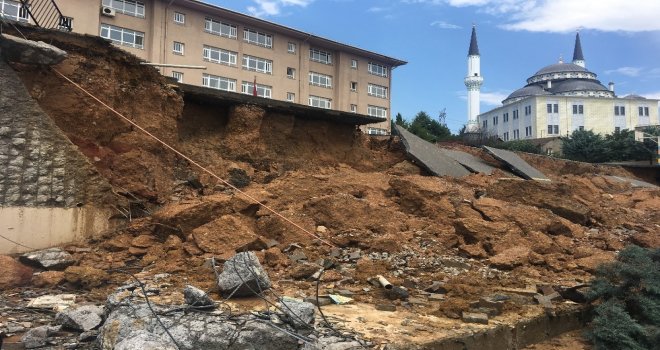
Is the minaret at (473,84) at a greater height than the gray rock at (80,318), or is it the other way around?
the minaret at (473,84)

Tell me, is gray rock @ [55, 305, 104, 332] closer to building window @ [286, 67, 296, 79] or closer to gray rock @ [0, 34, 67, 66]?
gray rock @ [0, 34, 67, 66]

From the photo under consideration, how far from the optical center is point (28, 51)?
23.5ft

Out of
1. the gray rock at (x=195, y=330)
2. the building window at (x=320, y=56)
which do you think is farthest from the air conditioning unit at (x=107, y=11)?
the gray rock at (x=195, y=330)

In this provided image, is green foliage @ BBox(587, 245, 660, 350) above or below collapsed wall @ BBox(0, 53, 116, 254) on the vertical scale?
below

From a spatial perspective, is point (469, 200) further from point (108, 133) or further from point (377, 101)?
point (377, 101)

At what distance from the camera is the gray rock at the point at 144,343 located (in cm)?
386

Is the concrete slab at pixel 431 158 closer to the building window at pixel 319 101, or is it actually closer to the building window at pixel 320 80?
the building window at pixel 319 101

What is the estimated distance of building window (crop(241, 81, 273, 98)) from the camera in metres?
35.9

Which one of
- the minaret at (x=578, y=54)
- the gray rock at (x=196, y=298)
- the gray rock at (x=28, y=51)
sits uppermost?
the minaret at (x=578, y=54)

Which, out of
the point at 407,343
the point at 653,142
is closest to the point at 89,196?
the point at 407,343

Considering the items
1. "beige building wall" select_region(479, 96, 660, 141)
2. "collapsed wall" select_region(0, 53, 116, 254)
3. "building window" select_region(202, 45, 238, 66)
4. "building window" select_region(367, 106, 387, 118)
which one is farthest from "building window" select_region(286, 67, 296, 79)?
"beige building wall" select_region(479, 96, 660, 141)

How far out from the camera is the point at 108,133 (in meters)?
8.24

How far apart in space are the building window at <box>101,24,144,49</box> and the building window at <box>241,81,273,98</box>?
731 cm

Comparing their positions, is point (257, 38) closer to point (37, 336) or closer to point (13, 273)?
point (13, 273)
